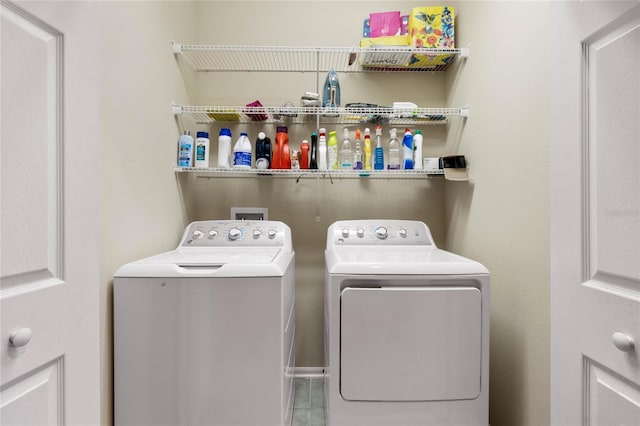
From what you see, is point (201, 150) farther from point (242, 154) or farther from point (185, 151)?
point (242, 154)

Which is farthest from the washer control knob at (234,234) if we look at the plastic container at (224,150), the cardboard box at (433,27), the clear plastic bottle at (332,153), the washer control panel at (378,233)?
the cardboard box at (433,27)

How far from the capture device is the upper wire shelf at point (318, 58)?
1.83 meters

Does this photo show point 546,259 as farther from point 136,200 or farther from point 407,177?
point 136,200

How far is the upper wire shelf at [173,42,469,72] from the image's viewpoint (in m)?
1.83

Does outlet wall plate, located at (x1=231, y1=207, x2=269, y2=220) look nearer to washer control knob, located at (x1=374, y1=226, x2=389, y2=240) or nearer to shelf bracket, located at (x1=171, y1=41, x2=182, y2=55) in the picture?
washer control knob, located at (x1=374, y1=226, x2=389, y2=240)

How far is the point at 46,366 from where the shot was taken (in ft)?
2.29

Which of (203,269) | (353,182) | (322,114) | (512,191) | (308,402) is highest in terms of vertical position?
(322,114)

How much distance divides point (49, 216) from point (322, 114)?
1.56m

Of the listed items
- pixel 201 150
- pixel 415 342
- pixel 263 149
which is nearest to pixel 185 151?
pixel 201 150

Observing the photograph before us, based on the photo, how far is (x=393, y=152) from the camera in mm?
1999

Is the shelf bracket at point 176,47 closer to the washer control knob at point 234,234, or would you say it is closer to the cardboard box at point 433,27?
the washer control knob at point 234,234

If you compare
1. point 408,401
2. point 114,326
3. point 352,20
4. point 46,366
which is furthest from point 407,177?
point 46,366

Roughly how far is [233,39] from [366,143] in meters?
1.27

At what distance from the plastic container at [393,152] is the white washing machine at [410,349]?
0.89 m
